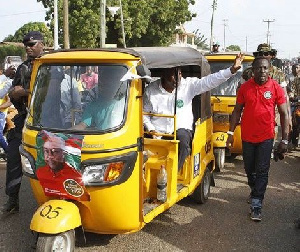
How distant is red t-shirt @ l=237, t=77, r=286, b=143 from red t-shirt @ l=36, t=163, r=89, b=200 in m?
2.28

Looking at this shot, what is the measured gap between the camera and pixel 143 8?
108ft

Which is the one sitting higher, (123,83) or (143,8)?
(143,8)

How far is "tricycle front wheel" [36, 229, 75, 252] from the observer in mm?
3730

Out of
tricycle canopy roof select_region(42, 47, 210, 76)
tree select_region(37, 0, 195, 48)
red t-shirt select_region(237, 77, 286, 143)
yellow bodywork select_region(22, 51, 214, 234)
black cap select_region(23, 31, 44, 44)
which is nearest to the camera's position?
Result: yellow bodywork select_region(22, 51, 214, 234)

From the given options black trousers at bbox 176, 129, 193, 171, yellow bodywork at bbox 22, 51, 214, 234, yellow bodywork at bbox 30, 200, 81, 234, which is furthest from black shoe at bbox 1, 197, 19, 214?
black trousers at bbox 176, 129, 193, 171

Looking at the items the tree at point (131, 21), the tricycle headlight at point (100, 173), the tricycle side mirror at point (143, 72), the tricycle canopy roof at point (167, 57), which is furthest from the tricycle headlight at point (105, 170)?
the tree at point (131, 21)

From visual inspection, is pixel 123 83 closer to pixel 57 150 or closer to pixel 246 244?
pixel 57 150

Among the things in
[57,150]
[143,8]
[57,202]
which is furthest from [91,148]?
[143,8]

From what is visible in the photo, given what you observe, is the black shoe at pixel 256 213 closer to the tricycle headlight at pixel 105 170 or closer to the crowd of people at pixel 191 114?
the crowd of people at pixel 191 114

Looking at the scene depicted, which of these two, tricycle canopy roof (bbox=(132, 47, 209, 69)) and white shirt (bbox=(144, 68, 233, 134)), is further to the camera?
white shirt (bbox=(144, 68, 233, 134))

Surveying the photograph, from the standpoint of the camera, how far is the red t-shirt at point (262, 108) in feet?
16.8

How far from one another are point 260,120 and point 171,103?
1058mm

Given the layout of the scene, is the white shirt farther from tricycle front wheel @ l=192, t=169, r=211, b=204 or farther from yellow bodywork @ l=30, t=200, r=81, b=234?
yellow bodywork @ l=30, t=200, r=81, b=234

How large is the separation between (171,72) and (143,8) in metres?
29.0
